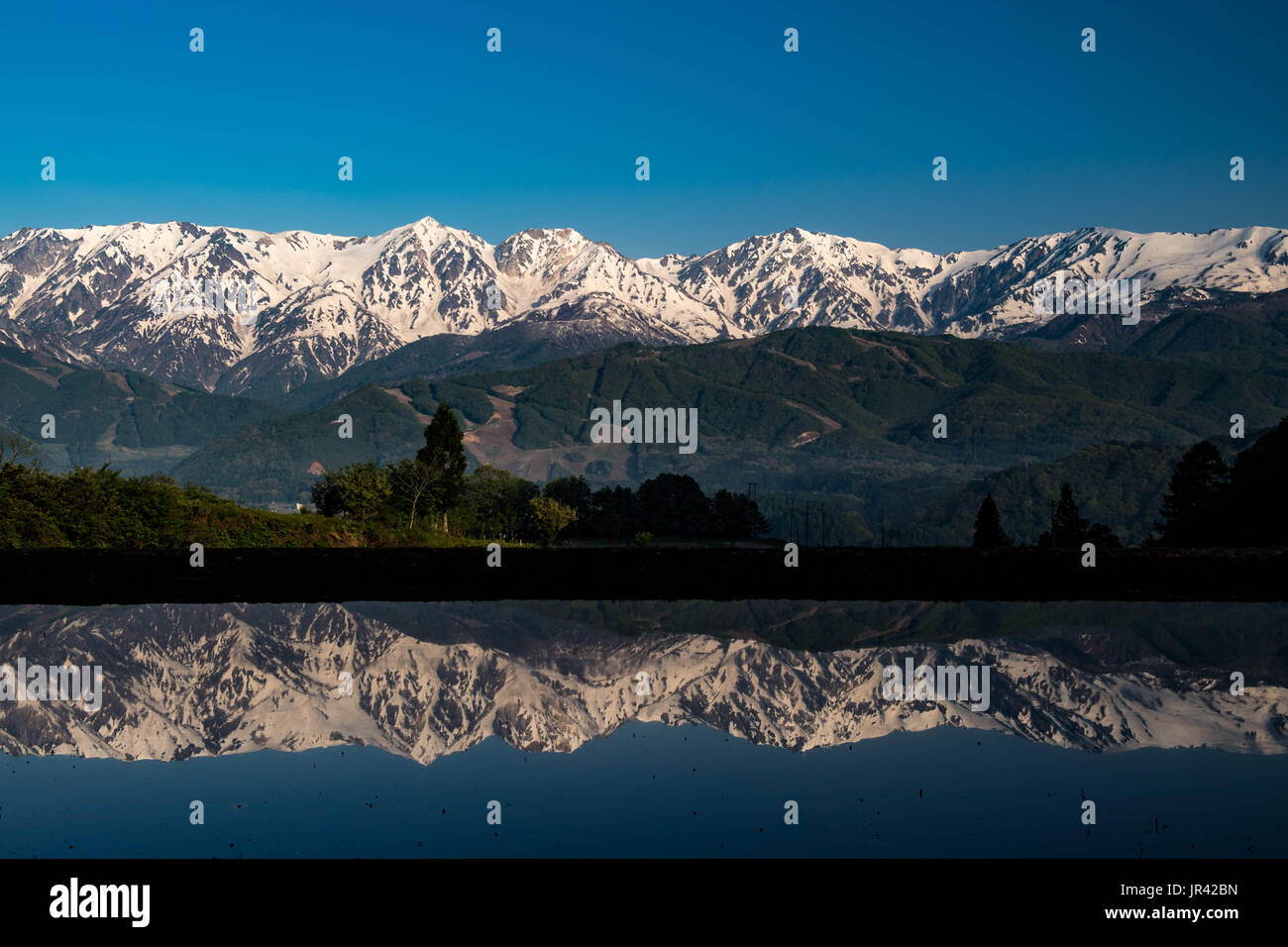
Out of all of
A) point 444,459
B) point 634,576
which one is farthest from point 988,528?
point 634,576

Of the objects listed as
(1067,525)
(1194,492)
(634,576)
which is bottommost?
(634,576)

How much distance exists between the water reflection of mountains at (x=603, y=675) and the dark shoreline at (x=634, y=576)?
252 inches

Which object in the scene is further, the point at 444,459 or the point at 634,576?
the point at 444,459

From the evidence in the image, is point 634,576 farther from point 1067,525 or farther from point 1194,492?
point 1067,525

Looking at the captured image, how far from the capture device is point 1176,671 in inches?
1561

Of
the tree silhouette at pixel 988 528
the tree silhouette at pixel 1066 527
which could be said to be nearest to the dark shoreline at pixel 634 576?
the tree silhouette at pixel 1066 527

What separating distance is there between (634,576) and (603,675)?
1298 inches

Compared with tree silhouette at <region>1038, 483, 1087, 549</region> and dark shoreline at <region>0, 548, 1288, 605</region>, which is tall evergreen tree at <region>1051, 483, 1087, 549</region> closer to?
tree silhouette at <region>1038, 483, 1087, 549</region>

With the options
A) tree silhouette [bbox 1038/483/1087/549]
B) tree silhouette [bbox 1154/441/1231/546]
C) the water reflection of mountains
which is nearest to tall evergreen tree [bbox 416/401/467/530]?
tree silhouette [bbox 1038/483/1087/549]

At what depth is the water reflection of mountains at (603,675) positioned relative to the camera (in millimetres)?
31359

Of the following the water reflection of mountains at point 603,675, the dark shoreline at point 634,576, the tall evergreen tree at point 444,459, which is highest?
the tall evergreen tree at point 444,459

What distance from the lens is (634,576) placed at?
71.9 m

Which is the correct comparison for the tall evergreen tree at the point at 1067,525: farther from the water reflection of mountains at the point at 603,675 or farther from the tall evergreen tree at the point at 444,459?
the water reflection of mountains at the point at 603,675
